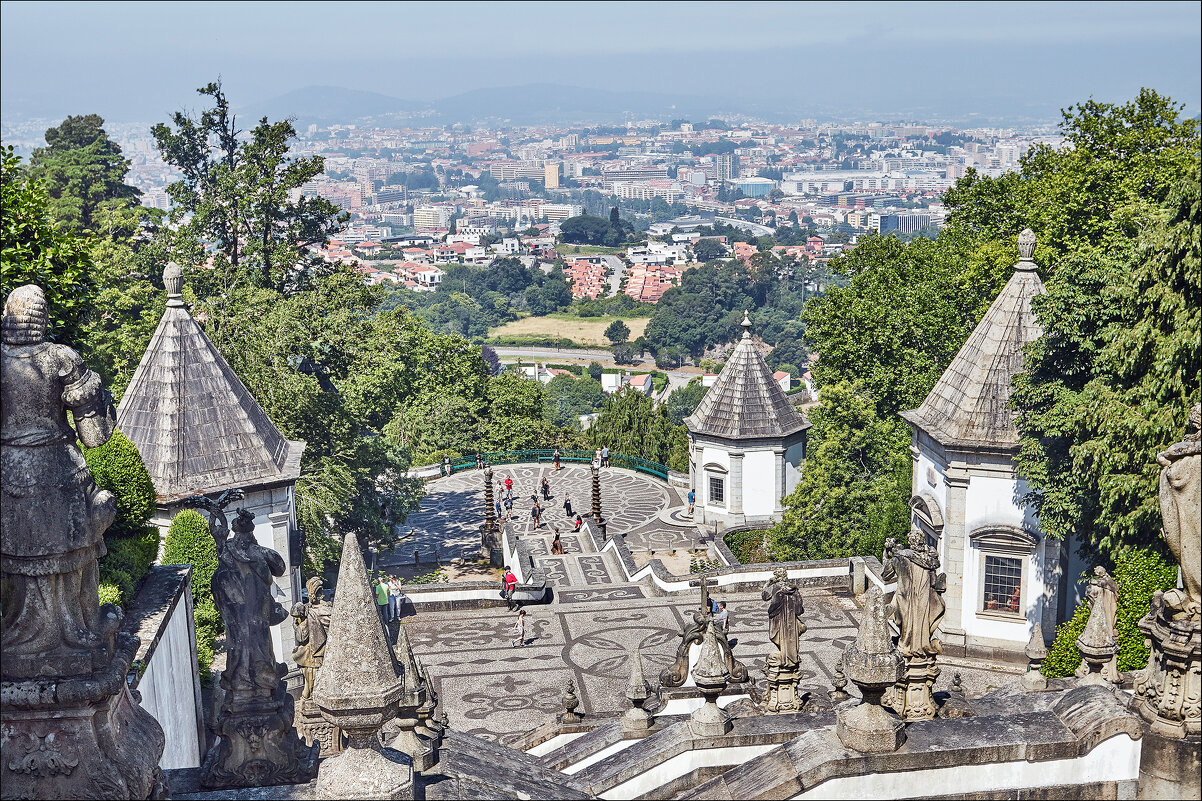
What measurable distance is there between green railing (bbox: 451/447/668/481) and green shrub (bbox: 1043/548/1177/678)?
28.8m

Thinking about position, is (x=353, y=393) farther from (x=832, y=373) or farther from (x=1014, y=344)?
(x=1014, y=344)

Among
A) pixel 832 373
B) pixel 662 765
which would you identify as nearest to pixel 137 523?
pixel 662 765

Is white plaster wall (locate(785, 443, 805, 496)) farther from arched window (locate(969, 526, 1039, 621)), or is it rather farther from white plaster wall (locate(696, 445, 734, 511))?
arched window (locate(969, 526, 1039, 621))

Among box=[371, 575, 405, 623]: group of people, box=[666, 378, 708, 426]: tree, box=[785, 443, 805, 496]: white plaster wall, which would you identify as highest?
box=[785, 443, 805, 496]: white plaster wall

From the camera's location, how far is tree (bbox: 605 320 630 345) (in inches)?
7475

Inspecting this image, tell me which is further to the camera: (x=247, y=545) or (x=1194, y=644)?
(x=247, y=545)

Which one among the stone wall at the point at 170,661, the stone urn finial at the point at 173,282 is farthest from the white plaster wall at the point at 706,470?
the stone wall at the point at 170,661

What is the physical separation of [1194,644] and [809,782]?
3.37 meters

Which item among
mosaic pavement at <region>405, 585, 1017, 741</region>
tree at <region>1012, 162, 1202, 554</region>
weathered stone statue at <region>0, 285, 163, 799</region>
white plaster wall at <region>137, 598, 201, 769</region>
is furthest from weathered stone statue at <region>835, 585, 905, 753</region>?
mosaic pavement at <region>405, 585, 1017, 741</region>

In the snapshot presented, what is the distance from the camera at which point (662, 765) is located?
1274 cm

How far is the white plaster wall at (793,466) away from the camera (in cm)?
4022

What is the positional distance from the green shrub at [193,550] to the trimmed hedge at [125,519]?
3.36m

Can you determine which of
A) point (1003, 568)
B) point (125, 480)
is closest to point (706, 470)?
point (1003, 568)

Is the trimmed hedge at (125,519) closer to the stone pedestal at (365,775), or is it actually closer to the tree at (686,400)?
the stone pedestal at (365,775)
